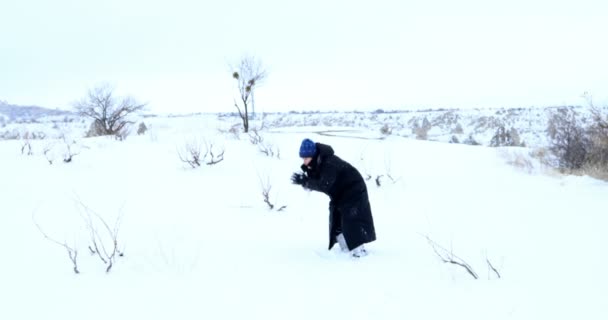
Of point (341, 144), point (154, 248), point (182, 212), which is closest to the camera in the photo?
point (154, 248)

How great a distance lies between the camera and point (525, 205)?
17.9 feet

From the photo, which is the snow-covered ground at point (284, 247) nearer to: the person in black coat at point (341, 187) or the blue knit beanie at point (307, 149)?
the person in black coat at point (341, 187)

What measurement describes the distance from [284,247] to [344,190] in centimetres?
102

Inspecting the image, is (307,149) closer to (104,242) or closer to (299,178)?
(299,178)

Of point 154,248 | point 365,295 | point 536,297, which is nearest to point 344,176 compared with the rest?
point 365,295

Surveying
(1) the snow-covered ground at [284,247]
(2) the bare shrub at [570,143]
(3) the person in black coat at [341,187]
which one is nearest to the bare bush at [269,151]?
(1) the snow-covered ground at [284,247]

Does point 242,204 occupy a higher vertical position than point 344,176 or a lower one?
lower

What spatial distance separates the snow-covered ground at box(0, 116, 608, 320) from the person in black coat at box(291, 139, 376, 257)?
257 millimetres

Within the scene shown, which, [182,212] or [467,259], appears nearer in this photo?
[467,259]

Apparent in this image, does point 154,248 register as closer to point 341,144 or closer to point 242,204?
point 242,204

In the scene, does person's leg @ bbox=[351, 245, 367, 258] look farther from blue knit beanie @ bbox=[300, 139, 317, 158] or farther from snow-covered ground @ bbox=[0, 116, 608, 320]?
blue knit beanie @ bbox=[300, 139, 317, 158]

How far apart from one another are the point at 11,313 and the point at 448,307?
317 centimetres

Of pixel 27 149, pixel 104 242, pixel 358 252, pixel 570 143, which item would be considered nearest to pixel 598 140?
pixel 570 143

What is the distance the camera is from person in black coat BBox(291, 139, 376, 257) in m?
3.42
